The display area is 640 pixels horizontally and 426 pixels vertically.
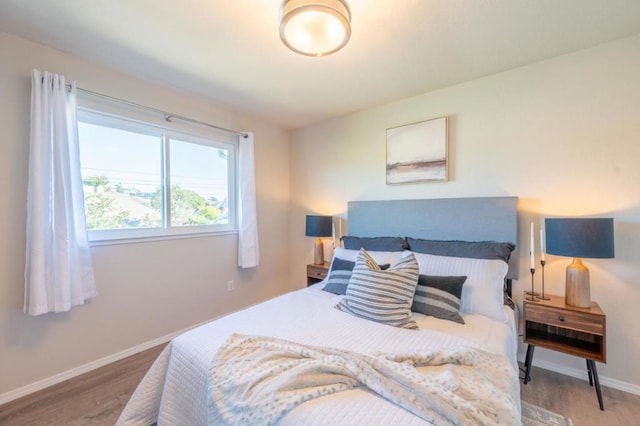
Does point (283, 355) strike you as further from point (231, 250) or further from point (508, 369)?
point (231, 250)

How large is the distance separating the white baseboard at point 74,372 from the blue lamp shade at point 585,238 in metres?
3.33

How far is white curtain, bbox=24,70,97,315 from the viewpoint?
5.96 ft

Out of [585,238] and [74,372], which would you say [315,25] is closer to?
[585,238]

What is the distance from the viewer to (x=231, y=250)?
10.5 ft

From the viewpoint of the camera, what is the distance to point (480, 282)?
185 centimetres

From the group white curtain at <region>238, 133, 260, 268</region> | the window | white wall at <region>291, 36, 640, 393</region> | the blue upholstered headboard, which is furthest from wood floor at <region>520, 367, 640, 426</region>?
the window

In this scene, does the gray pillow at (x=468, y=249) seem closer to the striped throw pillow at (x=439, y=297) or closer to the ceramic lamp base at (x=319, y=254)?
the striped throw pillow at (x=439, y=297)

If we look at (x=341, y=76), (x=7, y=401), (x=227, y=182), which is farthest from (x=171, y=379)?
(x=341, y=76)

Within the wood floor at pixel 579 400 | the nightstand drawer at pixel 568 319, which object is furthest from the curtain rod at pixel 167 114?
the wood floor at pixel 579 400

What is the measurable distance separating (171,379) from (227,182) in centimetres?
221

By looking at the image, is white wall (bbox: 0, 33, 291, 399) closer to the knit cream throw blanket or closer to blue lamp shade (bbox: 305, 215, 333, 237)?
blue lamp shade (bbox: 305, 215, 333, 237)

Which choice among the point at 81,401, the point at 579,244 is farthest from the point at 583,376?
the point at 81,401

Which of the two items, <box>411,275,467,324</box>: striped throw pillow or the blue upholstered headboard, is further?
the blue upholstered headboard

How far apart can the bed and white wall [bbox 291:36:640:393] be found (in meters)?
0.25
